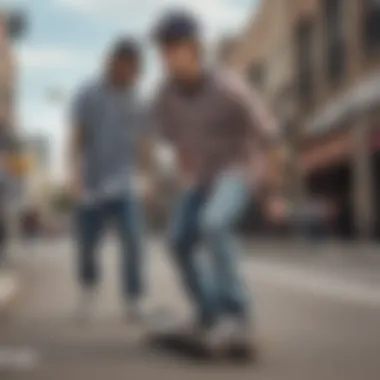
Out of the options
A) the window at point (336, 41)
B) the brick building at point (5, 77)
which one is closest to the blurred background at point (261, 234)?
the brick building at point (5, 77)

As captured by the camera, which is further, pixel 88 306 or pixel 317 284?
pixel 317 284

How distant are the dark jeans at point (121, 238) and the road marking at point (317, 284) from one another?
2.44 ft

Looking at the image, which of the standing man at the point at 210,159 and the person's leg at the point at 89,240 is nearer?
the standing man at the point at 210,159

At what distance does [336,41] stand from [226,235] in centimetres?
713

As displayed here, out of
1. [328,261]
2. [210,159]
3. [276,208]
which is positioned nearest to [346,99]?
[328,261]

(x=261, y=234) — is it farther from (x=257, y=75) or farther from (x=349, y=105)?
(x=349, y=105)

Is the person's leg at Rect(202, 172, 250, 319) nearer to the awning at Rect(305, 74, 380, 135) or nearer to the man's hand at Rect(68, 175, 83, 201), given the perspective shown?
the man's hand at Rect(68, 175, 83, 201)

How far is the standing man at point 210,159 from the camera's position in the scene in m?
2.46

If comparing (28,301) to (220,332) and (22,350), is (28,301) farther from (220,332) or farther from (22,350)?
(220,332)

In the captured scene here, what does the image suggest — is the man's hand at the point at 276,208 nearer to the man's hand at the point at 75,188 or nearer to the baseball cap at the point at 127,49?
the baseball cap at the point at 127,49

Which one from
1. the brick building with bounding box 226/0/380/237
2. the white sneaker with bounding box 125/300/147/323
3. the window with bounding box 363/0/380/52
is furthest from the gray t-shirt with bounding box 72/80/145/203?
the window with bounding box 363/0/380/52

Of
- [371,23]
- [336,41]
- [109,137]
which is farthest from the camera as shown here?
[371,23]

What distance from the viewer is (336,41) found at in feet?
32.4

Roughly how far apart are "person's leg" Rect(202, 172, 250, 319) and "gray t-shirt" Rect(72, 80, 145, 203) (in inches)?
7.0
